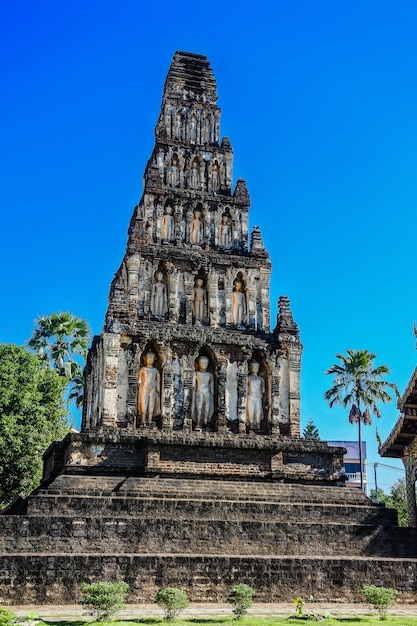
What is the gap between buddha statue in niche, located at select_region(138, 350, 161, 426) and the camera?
2312cm

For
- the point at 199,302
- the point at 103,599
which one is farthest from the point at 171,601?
the point at 199,302

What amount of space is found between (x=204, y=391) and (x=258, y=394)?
213 cm

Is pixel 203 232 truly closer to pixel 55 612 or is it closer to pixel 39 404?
pixel 39 404

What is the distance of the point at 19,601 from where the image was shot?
14.1 metres

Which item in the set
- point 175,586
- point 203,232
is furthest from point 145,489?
point 203,232

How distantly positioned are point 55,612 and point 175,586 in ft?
9.61

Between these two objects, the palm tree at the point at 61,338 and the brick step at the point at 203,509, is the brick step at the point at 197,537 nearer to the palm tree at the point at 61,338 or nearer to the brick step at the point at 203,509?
the brick step at the point at 203,509

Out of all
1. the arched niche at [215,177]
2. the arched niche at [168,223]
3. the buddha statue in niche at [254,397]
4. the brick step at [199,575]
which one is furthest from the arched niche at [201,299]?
the brick step at [199,575]

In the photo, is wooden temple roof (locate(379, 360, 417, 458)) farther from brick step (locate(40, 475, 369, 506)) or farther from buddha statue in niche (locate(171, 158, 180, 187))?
buddha statue in niche (locate(171, 158, 180, 187))

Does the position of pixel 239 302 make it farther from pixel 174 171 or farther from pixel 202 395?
pixel 174 171

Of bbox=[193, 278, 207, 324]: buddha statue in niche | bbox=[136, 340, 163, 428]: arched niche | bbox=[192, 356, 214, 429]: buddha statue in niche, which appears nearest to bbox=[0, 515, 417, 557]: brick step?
bbox=[136, 340, 163, 428]: arched niche

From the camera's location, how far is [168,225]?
88.1 feet

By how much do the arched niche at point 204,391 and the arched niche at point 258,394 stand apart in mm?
1350

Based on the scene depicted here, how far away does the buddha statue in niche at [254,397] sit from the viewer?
951 inches
